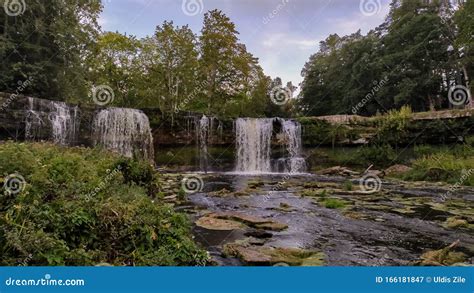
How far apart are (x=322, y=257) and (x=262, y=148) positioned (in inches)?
770

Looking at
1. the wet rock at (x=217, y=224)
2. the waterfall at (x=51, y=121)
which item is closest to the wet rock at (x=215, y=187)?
the wet rock at (x=217, y=224)

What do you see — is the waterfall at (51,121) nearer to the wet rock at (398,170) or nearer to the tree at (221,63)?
the tree at (221,63)

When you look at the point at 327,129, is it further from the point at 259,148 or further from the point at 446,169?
the point at 446,169

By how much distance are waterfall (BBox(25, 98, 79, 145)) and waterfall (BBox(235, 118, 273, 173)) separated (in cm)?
999

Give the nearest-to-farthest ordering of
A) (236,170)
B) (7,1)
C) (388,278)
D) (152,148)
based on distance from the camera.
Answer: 1. (388,278)
2. (7,1)
3. (152,148)
4. (236,170)

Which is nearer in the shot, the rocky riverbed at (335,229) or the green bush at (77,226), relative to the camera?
the green bush at (77,226)

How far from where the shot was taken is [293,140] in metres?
24.6

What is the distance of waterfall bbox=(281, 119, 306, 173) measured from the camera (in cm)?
2405

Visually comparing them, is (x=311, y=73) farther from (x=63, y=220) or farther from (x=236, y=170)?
(x=63, y=220)

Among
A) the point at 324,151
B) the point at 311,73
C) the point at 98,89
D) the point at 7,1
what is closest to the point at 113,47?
the point at 98,89

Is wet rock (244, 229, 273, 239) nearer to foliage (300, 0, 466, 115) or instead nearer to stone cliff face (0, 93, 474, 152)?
stone cliff face (0, 93, 474, 152)

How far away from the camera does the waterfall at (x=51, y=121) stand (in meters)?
16.9

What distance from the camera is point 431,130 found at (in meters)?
22.9

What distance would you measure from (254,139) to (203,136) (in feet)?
11.0
